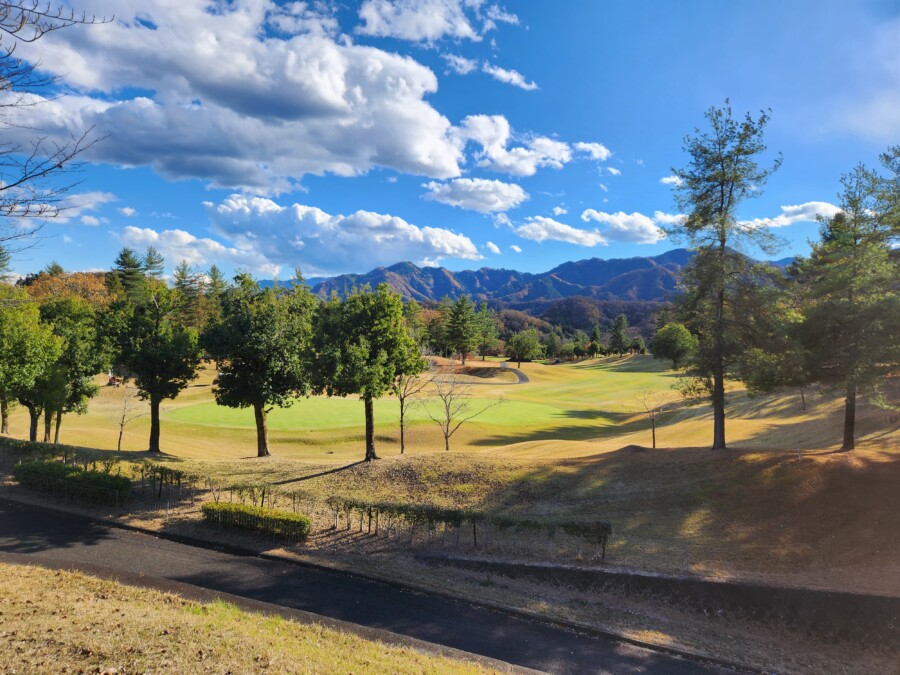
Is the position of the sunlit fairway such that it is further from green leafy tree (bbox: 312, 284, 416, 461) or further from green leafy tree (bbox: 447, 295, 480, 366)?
green leafy tree (bbox: 447, 295, 480, 366)

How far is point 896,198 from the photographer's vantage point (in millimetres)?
20828

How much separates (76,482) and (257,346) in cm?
945

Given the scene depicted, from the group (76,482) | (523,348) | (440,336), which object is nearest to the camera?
(76,482)

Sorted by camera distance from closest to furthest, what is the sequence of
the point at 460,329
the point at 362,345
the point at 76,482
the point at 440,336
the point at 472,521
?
1. the point at 472,521
2. the point at 76,482
3. the point at 362,345
4. the point at 460,329
5. the point at 440,336

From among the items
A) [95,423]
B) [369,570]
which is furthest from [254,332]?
[95,423]

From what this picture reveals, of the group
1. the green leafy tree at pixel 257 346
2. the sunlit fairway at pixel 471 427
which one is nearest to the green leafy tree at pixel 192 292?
the sunlit fairway at pixel 471 427

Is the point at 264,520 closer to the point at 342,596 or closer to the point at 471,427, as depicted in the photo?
the point at 342,596

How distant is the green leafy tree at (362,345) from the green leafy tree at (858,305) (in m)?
18.5

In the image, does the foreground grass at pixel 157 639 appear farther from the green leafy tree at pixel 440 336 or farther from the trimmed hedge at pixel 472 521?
the green leafy tree at pixel 440 336

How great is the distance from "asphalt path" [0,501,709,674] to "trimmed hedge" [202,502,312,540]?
1.31 meters

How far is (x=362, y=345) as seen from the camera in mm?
24328

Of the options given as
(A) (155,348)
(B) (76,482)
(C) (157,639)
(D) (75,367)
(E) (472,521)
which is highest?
(A) (155,348)

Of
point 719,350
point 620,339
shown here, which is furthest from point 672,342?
point 719,350

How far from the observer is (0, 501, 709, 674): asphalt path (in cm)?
1136
